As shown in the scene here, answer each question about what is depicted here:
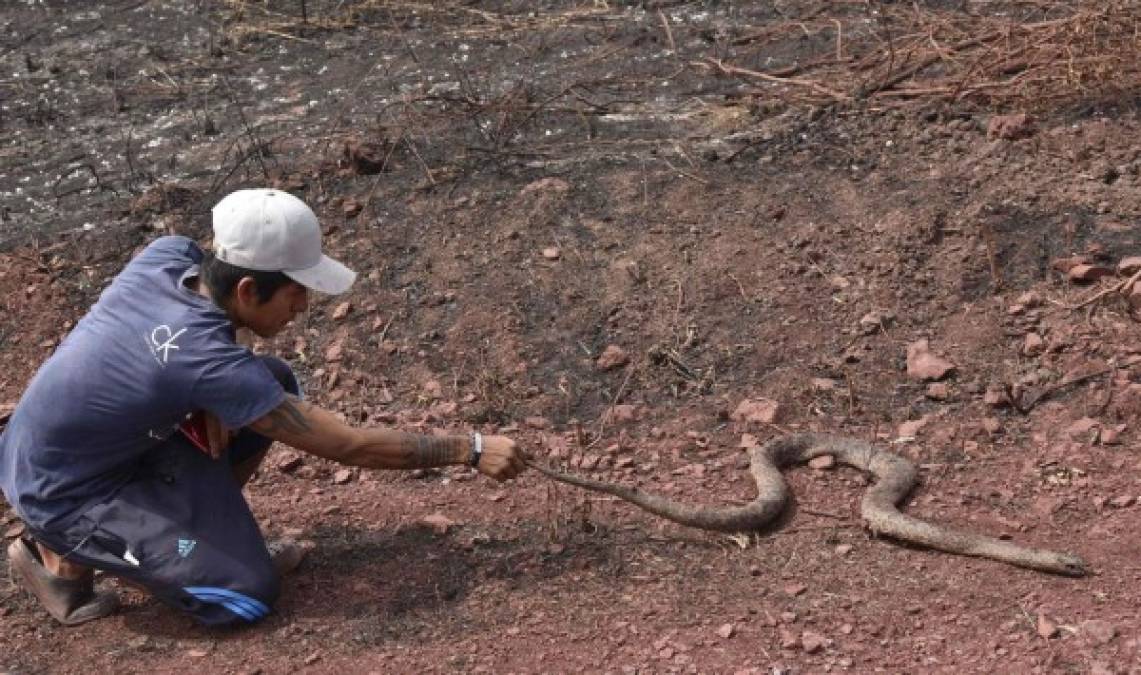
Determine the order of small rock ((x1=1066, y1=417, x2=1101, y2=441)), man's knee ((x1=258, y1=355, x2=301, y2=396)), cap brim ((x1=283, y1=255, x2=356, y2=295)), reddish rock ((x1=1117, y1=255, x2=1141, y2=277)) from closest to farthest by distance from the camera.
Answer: cap brim ((x1=283, y1=255, x2=356, y2=295))
man's knee ((x1=258, y1=355, x2=301, y2=396))
small rock ((x1=1066, y1=417, x2=1101, y2=441))
reddish rock ((x1=1117, y1=255, x2=1141, y2=277))

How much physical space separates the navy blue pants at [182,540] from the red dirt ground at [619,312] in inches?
4.9

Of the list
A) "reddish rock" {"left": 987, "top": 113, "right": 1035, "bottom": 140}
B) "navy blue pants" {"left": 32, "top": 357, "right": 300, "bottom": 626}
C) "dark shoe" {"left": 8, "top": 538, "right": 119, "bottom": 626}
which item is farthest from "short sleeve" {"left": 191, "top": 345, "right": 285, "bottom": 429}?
"reddish rock" {"left": 987, "top": 113, "right": 1035, "bottom": 140}

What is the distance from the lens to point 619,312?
5.81 metres

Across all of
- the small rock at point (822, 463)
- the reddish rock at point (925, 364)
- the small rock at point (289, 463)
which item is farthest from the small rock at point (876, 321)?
the small rock at point (289, 463)

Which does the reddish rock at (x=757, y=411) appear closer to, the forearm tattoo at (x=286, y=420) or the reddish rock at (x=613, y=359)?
the reddish rock at (x=613, y=359)

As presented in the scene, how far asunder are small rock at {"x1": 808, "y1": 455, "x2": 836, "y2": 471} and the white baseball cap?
68.9 inches

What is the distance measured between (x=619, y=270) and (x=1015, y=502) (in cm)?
198

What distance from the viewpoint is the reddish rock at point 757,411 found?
5.16m

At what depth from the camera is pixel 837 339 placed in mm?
5547

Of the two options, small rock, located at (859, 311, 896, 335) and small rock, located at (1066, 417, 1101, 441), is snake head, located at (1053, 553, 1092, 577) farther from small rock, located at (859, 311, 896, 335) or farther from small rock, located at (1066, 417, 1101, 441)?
small rock, located at (859, 311, 896, 335)

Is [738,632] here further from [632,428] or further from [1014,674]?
[632,428]

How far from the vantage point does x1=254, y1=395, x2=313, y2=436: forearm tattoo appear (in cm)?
387

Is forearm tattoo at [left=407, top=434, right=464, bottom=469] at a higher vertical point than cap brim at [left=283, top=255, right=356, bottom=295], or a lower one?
lower

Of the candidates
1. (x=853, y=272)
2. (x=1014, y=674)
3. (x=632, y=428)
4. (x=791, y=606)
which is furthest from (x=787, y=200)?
(x=1014, y=674)
